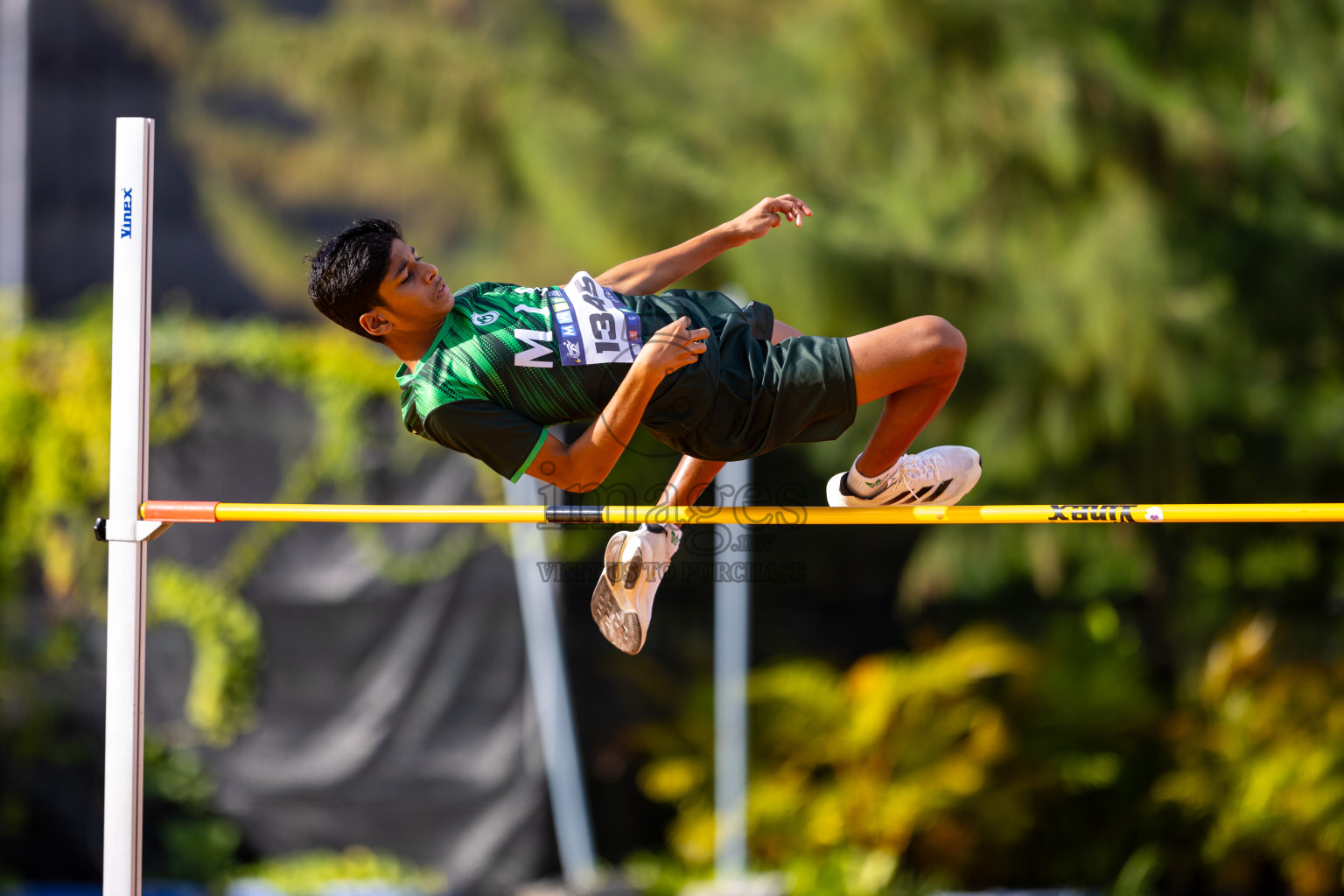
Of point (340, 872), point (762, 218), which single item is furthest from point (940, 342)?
point (340, 872)

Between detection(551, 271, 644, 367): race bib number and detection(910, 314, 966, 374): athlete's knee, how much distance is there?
76cm

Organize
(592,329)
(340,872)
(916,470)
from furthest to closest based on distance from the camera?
(340,872), (916,470), (592,329)

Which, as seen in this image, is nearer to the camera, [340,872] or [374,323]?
[374,323]

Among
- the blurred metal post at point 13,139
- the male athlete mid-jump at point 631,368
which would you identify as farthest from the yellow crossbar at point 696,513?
the blurred metal post at point 13,139

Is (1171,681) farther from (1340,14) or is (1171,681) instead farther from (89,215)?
(89,215)

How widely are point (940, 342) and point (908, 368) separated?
0.36ft

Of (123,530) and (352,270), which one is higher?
(352,270)

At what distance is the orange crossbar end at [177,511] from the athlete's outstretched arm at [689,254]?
50.4 inches

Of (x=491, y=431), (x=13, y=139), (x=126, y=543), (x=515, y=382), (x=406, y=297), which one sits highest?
(x=13, y=139)

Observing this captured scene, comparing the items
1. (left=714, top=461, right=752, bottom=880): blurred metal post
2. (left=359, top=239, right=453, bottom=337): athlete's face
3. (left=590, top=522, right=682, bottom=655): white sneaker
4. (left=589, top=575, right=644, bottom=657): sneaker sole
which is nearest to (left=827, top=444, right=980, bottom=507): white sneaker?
(left=590, top=522, right=682, bottom=655): white sneaker

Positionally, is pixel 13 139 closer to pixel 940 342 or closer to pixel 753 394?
pixel 753 394

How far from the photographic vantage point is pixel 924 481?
3387 mm

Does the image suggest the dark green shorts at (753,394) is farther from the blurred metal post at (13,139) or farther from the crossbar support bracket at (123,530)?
the blurred metal post at (13,139)

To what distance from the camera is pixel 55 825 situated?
635 centimetres
